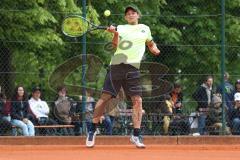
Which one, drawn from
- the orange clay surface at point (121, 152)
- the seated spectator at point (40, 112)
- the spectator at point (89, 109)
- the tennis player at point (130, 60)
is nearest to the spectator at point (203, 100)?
the orange clay surface at point (121, 152)

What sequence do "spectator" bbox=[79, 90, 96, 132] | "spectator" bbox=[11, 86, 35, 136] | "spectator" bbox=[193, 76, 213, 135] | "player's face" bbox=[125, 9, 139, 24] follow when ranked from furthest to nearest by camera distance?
"spectator" bbox=[193, 76, 213, 135] < "spectator" bbox=[11, 86, 35, 136] < "spectator" bbox=[79, 90, 96, 132] < "player's face" bbox=[125, 9, 139, 24]

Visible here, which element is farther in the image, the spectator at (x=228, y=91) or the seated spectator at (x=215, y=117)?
the spectator at (x=228, y=91)

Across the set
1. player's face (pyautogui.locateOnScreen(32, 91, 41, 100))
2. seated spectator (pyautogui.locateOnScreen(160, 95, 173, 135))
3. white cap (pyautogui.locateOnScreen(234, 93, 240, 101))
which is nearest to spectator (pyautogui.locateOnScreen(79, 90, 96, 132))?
player's face (pyautogui.locateOnScreen(32, 91, 41, 100))

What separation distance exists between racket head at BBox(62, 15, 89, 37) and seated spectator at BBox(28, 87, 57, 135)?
2.09 metres

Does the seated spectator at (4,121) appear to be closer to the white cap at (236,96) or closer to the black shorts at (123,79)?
the black shorts at (123,79)

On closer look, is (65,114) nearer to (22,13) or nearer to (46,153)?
(22,13)

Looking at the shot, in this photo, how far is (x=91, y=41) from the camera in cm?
1673

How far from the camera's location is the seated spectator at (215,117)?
15508mm

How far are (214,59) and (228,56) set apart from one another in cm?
32

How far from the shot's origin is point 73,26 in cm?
1445

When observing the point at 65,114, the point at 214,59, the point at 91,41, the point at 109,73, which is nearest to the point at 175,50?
the point at 214,59

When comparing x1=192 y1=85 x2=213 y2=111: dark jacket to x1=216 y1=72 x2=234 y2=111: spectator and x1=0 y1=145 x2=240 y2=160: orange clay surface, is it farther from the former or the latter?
x1=0 y1=145 x2=240 y2=160: orange clay surface

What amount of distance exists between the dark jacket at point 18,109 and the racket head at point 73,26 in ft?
6.28

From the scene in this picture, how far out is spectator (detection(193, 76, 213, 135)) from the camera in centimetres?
1597
